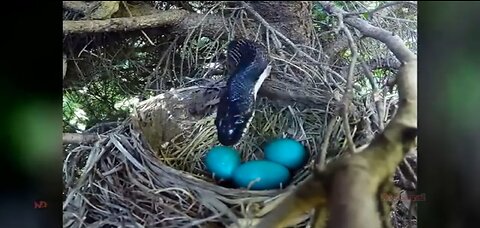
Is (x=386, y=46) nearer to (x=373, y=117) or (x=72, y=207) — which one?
(x=373, y=117)

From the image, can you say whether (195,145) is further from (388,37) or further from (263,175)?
(388,37)

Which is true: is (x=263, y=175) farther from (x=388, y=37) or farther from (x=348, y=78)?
(x=388, y=37)

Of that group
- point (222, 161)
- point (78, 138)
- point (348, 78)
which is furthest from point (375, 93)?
point (78, 138)

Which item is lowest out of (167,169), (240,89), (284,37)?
(167,169)

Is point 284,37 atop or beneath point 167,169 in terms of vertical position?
atop

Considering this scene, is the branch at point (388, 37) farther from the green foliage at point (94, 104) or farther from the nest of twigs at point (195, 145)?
the green foliage at point (94, 104)

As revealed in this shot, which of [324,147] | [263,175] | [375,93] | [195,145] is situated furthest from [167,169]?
[375,93]

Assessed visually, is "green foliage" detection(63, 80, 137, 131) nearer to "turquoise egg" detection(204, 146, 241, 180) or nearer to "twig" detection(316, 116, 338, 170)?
"turquoise egg" detection(204, 146, 241, 180)
